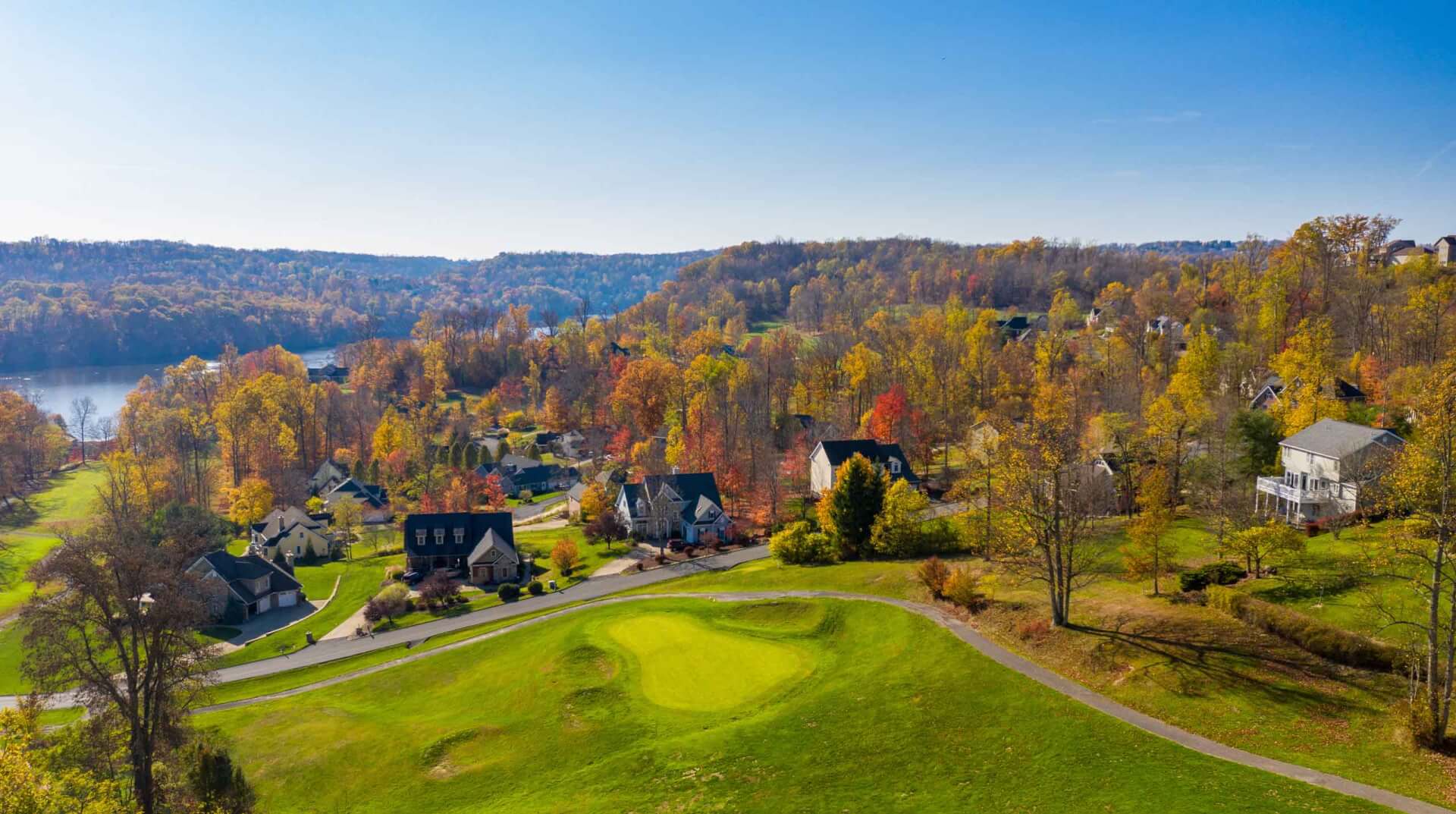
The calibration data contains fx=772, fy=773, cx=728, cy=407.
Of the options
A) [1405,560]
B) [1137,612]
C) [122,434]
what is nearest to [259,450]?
[122,434]

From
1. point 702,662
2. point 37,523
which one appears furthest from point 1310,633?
point 37,523

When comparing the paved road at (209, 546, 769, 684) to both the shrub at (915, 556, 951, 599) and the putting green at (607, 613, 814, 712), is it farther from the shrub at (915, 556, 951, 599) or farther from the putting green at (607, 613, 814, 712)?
the shrub at (915, 556, 951, 599)

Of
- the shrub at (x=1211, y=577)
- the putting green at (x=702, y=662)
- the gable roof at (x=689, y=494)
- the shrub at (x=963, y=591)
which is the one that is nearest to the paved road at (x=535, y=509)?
the gable roof at (x=689, y=494)

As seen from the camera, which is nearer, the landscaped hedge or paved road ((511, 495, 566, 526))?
the landscaped hedge

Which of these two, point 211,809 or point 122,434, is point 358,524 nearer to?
point 122,434

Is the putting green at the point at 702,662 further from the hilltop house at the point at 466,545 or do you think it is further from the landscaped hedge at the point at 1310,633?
the hilltop house at the point at 466,545

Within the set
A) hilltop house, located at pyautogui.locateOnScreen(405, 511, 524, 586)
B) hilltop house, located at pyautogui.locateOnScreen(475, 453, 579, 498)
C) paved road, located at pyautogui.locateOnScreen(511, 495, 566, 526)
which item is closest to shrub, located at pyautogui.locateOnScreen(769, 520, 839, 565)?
hilltop house, located at pyautogui.locateOnScreen(405, 511, 524, 586)

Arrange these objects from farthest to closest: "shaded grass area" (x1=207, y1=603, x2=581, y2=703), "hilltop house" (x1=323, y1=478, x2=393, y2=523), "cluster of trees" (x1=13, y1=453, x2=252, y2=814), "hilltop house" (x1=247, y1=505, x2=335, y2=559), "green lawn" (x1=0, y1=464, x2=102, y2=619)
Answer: "hilltop house" (x1=323, y1=478, x2=393, y2=523)
"hilltop house" (x1=247, y1=505, x2=335, y2=559)
"green lawn" (x1=0, y1=464, x2=102, y2=619)
"shaded grass area" (x1=207, y1=603, x2=581, y2=703)
"cluster of trees" (x1=13, y1=453, x2=252, y2=814)
